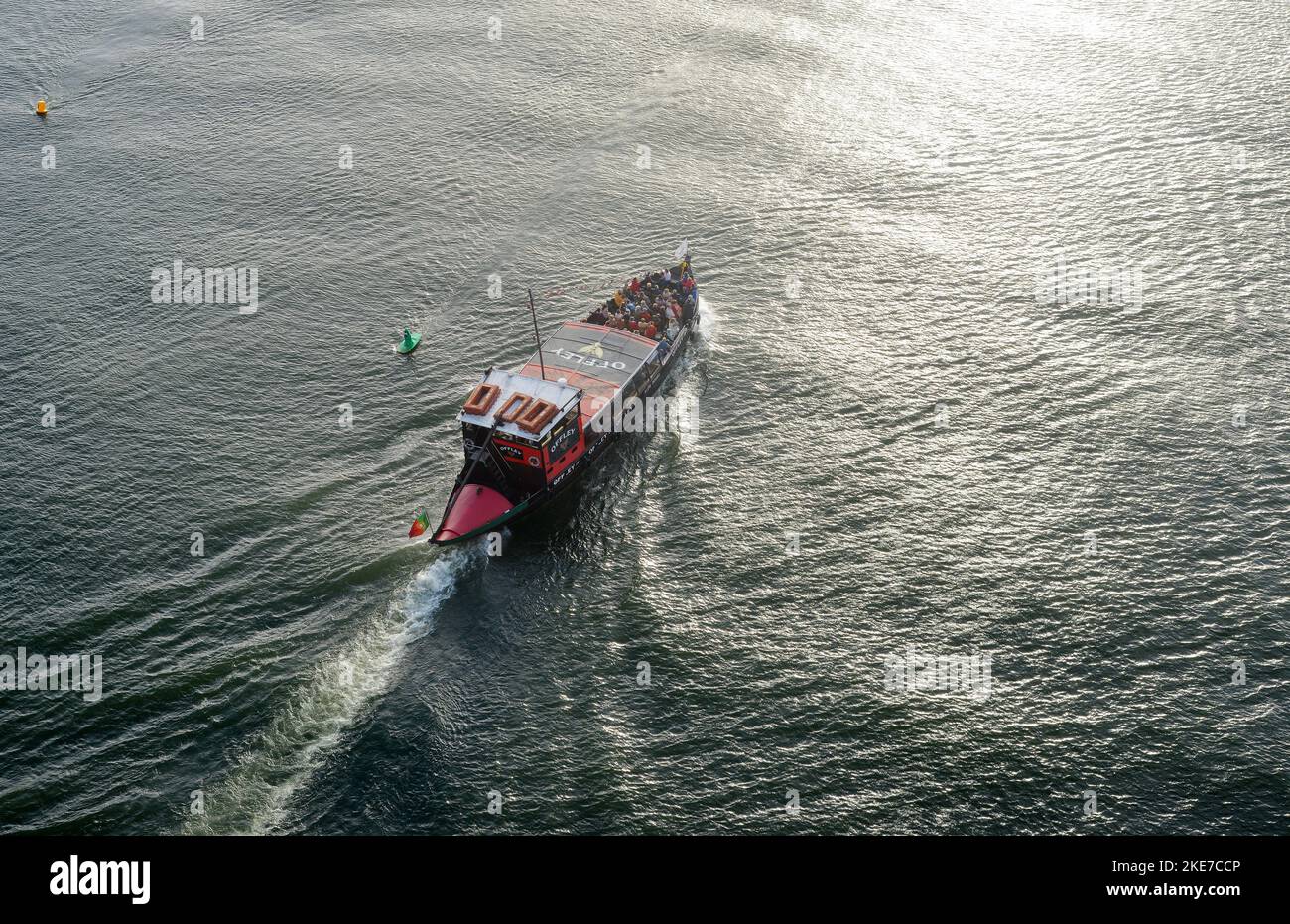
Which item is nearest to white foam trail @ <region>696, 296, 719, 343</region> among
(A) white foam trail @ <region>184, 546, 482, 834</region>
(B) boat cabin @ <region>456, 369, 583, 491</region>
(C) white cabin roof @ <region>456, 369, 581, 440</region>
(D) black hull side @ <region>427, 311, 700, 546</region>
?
(D) black hull side @ <region>427, 311, 700, 546</region>

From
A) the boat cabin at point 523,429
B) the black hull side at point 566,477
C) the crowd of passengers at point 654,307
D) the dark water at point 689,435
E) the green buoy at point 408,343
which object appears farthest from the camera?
the green buoy at point 408,343

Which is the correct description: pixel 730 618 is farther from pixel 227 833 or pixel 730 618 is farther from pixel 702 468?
pixel 227 833

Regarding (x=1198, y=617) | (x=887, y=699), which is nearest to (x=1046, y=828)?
(x=887, y=699)

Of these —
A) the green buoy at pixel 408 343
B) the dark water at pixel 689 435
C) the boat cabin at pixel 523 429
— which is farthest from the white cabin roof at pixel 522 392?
the green buoy at pixel 408 343

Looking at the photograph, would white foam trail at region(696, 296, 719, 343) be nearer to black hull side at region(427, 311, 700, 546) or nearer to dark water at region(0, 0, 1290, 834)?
dark water at region(0, 0, 1290, 834)

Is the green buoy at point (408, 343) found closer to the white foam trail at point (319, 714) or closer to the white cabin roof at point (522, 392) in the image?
the white cabin roof at point (522, 392)

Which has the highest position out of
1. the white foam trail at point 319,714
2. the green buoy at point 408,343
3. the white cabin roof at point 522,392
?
the green buoy at point 408,343

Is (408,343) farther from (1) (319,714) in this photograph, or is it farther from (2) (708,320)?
(1) (319,714)

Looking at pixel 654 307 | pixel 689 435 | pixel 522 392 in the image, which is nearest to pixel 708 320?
pixel 654 307
